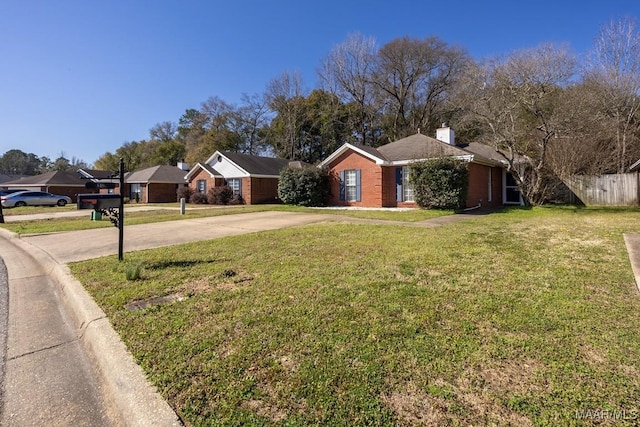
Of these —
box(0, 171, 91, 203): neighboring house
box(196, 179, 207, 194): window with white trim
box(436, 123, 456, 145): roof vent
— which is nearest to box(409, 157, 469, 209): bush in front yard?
box(436, 123, 456, 145): roof vent

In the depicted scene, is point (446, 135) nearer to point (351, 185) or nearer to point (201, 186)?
point (351, 185)

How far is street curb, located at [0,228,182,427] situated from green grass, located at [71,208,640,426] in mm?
94

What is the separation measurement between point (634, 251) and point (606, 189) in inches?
619

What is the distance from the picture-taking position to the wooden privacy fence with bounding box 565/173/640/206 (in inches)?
711

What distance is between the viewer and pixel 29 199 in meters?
29.3

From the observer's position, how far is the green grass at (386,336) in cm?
223

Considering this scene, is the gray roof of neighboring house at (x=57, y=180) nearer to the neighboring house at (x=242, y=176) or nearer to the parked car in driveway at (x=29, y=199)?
the parked car in driveway at (x=29, y=199)

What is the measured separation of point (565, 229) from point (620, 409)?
353 inches

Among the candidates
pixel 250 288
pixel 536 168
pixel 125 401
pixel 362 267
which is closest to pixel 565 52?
pixel 536 168

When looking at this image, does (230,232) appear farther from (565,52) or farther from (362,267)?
(565,52)

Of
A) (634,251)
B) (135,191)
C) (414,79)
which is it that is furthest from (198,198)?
(634,251)

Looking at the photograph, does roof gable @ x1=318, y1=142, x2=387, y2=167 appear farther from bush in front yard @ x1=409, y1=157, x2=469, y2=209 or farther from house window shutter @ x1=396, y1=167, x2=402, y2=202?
bush in front yard @ x1=409, y1=157, x2=469, y2=209

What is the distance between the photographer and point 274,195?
92.5 feet

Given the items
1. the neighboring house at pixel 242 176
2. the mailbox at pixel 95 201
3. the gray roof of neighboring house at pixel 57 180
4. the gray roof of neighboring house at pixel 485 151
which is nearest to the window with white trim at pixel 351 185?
the gray roof of neighboring house at pixel 485 151
